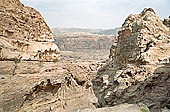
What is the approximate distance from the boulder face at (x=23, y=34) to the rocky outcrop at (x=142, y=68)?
843 cm

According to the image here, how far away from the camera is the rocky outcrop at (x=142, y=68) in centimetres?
1711

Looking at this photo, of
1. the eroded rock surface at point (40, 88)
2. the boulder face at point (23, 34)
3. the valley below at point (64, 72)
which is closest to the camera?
the eroded rock surface at point (40, 88)

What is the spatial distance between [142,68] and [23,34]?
535 inches

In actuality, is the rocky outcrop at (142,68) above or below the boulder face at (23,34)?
below

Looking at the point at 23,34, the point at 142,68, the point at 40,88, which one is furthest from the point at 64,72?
the point at 142,68

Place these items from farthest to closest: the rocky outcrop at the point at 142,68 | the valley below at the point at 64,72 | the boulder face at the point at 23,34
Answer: the rocky outcrop at the point at 142,68, the boulder face at the point at 23,34, the valley below at the point at 64,72

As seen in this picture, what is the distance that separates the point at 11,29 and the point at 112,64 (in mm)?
19479

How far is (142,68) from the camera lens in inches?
818

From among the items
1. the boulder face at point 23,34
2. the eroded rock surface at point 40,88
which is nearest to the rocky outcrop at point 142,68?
the eroded rock surface at point 40,88

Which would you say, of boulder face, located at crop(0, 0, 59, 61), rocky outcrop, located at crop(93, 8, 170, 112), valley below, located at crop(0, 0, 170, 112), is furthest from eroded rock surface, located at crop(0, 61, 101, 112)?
rocky outcrop, located at crop(93, 8, 170, 112)

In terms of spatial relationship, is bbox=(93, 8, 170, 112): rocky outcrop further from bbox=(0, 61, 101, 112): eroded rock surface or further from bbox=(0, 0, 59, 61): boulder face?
bbox=(0, 0, 59, 61): boulder face

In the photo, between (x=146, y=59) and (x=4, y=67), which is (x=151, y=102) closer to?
(x=146, y=59)

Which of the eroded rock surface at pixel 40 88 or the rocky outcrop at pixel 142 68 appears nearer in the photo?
the eroded rock surface at pixel 40 88

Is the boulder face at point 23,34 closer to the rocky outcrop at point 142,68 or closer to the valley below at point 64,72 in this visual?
the valley below at point 64,72
